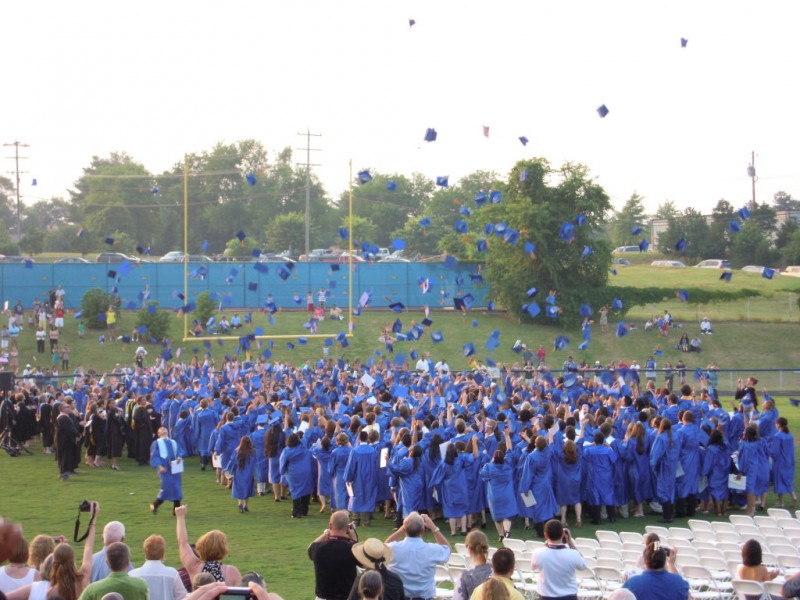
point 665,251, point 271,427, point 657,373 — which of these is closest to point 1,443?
point 271,427

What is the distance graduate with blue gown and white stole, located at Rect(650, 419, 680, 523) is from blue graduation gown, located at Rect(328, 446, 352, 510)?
431 cm

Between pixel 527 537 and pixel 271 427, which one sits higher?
pixel 271 427

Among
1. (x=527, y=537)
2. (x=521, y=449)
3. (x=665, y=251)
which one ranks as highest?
(x=665, y=251)

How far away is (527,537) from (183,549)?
314 inches

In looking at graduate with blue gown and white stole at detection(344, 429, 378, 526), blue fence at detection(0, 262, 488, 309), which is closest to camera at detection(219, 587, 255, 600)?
graduate with blue gown and white stole at detection(344, 429, 378, 526)

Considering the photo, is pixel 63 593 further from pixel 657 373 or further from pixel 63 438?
pixel 657 373

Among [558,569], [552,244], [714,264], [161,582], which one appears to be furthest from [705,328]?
[161,582]

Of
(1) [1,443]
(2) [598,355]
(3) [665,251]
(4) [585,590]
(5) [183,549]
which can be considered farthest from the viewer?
(3) [665,251]

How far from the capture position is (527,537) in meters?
14.3

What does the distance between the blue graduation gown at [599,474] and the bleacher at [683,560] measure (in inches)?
132

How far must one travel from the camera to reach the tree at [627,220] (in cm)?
8144

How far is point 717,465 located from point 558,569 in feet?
→ 28.1

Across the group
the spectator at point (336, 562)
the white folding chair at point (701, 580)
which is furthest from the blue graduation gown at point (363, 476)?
the spectator at point (336, 562)

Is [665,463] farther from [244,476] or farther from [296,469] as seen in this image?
[244,476]
